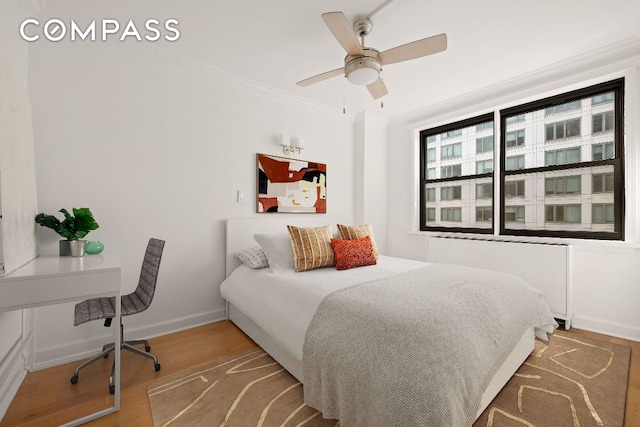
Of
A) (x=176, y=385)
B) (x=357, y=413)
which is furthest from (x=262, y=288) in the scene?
(x=357, y=413)

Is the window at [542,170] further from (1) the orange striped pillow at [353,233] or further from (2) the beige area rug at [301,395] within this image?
(1) the orange striped pillow at [353,233]

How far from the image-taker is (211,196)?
2.89 metres

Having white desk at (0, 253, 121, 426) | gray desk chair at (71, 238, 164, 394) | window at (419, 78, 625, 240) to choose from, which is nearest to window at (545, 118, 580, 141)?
window at (419, 78, 625, 240)

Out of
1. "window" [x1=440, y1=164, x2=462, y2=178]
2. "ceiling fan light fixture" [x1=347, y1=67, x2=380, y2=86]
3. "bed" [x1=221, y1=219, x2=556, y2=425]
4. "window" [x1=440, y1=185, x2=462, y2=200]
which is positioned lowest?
"bed" [x1=221, y1=219, x2=556, y2=425]

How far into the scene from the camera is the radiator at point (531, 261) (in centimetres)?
275

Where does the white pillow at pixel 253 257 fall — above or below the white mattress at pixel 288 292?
above

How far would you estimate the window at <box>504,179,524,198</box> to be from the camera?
333 centimetres

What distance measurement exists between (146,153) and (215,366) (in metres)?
1.85

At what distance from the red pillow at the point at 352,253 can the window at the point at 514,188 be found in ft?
6.26

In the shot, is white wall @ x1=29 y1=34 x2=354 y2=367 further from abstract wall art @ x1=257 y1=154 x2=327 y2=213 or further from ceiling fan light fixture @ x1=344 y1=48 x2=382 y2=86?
ceiling fan light fixture @ x1=344 y1=48 x2=382 y2=86

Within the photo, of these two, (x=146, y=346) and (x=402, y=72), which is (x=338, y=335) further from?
(x=402, y=72)

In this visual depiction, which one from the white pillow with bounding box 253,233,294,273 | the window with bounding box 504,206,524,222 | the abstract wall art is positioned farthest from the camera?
the window with bounding box 504,206,524,222

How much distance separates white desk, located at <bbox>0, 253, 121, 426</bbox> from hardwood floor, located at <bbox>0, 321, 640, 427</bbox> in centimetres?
12

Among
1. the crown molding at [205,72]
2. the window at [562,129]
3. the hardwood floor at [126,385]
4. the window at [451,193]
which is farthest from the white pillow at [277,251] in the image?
the window at [562,129]
